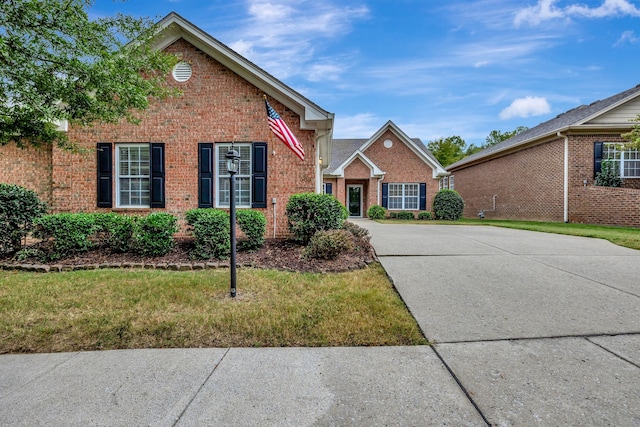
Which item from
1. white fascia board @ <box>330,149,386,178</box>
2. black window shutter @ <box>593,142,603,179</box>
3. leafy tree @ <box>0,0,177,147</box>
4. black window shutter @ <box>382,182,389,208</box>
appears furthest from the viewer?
black window shutter @ <box>382,182,389,208</box>

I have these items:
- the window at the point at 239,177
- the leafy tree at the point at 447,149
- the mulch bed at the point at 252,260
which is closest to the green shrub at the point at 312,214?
the mulch bed at the point at 252,260

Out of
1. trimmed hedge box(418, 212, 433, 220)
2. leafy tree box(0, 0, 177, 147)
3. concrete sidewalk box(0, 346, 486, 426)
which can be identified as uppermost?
leafy tree box(0, 0, 177, 147)

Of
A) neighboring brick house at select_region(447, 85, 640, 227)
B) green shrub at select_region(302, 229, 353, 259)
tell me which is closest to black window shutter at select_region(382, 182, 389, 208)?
neighboring brick house at select_region(447, 85, 640, 227)

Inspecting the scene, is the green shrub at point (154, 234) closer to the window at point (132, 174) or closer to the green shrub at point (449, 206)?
the window at point (132, 174)

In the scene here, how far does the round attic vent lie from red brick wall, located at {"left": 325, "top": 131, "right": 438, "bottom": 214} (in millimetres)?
12731

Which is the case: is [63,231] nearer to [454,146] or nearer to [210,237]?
[210,237]

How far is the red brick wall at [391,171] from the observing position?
19984 millimetres

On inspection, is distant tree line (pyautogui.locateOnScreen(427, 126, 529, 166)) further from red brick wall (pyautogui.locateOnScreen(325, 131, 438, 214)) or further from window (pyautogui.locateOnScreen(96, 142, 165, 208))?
window (pyautogui.locateOnScreen(96, 142, 165, 208))

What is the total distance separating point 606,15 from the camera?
10461 mm

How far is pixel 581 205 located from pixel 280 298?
1567 cm

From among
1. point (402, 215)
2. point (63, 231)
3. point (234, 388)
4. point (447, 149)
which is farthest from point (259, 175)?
point (447, 149)

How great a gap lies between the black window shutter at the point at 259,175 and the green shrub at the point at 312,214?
1.33 meters

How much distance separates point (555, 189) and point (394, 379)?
1653cm

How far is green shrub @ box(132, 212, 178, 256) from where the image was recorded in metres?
6.36
